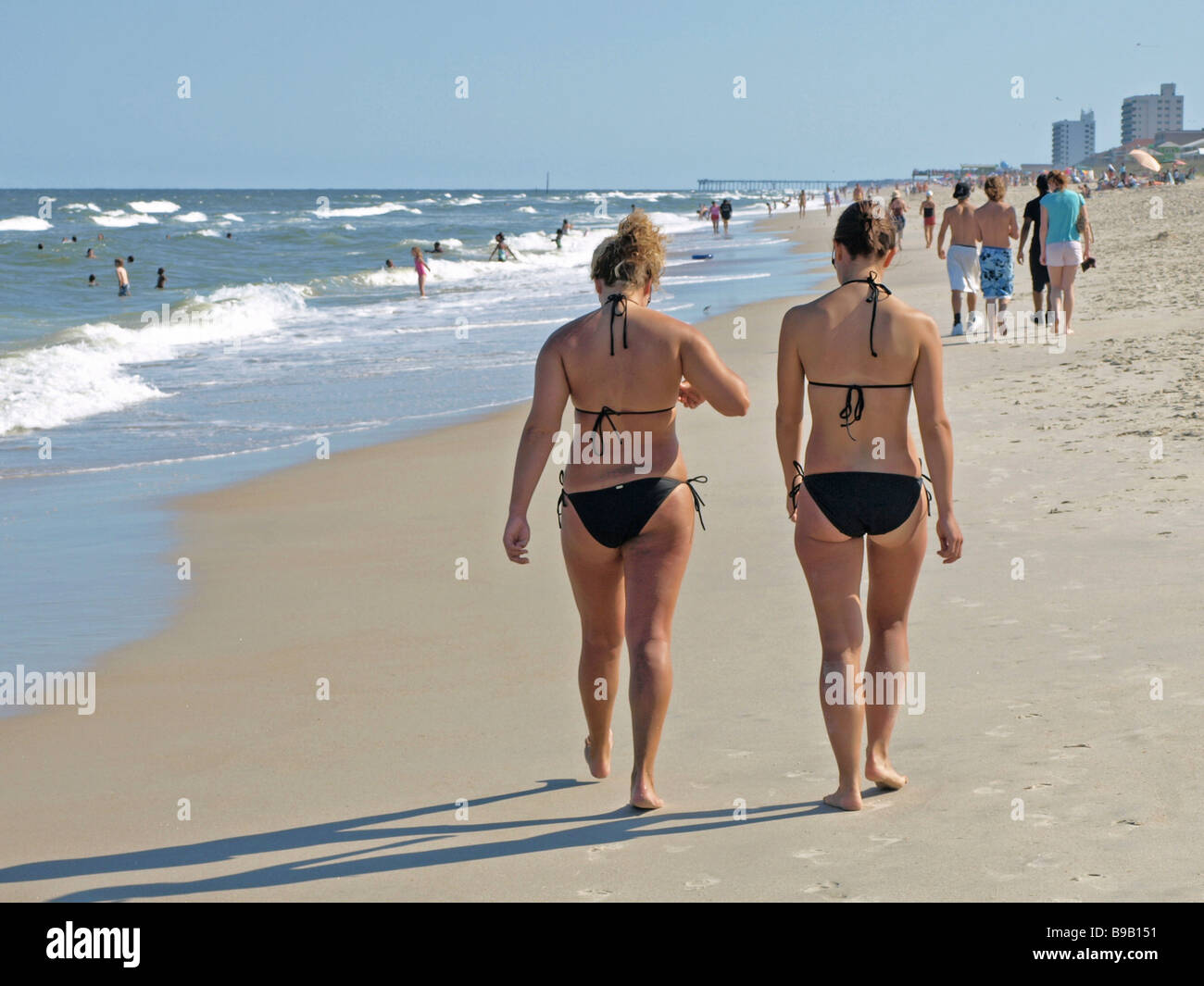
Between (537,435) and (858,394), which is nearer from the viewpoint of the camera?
(858,394)

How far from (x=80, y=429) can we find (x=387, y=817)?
8.93 meters

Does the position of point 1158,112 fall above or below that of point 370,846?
above

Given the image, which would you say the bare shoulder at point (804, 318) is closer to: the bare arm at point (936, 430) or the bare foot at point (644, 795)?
the bare arm at point (936, 430)

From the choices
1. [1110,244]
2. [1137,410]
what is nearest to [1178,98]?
[1110,244]

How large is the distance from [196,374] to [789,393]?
13084mm

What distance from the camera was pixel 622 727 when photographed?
4352mm

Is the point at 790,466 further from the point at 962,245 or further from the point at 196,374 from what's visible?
the point at 196,374

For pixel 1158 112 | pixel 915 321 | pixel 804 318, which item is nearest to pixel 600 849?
pixel 804 318

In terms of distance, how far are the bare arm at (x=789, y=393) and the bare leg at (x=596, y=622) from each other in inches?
22.6

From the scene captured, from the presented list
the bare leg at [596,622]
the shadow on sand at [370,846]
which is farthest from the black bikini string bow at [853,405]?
the shadow on sand at [370,846]

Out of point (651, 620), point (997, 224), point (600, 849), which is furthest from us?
point (997, 224)

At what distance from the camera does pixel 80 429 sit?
11484 millimetres

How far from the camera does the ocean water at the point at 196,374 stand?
671 centimetres
